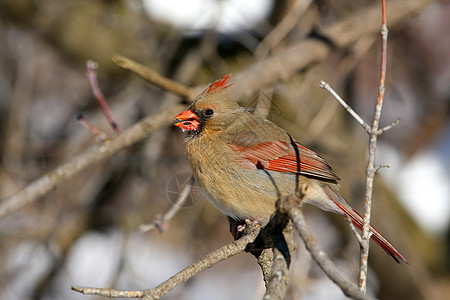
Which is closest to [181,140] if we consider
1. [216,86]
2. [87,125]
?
[87,125]

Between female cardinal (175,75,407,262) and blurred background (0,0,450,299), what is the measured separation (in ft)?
2.09

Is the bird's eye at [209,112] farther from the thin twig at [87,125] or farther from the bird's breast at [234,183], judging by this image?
the thin twig at [87,125]

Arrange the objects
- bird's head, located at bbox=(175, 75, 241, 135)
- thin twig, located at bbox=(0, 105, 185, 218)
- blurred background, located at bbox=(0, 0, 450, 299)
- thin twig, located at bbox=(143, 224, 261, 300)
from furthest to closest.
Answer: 1. blurred background, located at bbox=(0, 0, 450, 299)
2. thin twig, located at bbox=(0, 105, 185, 218)
3. bird's head, located at bbox=(175, 75, 241, 135)
4. thin twig, located at bbox=(143, 224, 261, 300)

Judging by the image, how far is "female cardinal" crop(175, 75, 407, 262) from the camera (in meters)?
2.54

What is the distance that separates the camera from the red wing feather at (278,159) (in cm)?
257

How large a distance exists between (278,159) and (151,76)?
985 millimetres

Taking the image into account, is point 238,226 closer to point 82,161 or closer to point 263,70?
point 82,161

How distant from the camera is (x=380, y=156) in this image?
5.31 meters

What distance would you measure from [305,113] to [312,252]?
10.2ft

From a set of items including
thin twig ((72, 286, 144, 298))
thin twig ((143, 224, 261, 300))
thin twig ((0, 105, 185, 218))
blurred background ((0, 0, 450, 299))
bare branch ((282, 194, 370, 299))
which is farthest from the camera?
blurred background ((0, 0, 450, 299))

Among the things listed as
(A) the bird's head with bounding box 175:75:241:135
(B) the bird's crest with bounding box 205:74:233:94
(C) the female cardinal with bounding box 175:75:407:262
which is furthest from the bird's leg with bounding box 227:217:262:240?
(B) the bird's crest with bounding box 205:74:233:94

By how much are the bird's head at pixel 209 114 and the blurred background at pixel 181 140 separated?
59cm

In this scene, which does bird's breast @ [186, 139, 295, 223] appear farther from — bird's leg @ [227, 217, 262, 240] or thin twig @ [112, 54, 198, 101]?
thin twig @ [112, 54, 198, 101]

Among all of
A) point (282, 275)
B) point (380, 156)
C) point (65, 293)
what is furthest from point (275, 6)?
point (282, 275)
